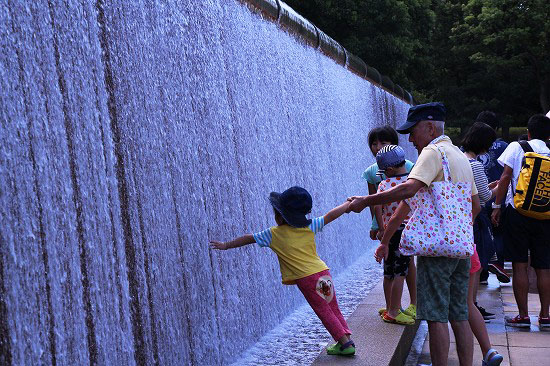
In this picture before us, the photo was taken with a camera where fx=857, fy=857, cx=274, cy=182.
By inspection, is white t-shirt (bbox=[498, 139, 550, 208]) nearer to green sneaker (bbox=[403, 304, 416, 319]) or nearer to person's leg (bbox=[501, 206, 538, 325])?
person's leg (bbox=[501, 206, 538, 325])

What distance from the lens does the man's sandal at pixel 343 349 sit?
5.06m

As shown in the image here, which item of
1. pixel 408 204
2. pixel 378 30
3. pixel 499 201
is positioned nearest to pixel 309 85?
pixel 499 201

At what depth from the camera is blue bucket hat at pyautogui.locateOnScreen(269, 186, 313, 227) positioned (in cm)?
499

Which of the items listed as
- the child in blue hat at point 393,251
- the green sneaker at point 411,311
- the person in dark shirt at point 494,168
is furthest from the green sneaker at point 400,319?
the person in dark shirt at point 494,168

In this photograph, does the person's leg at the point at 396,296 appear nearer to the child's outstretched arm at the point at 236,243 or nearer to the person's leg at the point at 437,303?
the person's leg at the point at 437,303

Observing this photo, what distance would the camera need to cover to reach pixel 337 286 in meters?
8.80

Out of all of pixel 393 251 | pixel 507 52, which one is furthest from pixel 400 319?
pixel 507 52

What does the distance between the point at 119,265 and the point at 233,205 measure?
2.13 metres

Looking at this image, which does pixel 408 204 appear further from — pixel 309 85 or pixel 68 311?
pixel 309 85

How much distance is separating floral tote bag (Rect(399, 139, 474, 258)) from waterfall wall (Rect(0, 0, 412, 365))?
1.38 m

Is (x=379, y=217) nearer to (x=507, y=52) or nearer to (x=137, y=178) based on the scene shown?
(x=137, y=178)

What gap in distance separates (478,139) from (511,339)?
1517 mm

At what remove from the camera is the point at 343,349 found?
5066 mm

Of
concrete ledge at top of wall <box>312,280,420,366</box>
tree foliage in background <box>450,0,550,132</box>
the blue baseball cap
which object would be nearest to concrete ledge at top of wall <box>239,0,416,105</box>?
the blue baseball cap
